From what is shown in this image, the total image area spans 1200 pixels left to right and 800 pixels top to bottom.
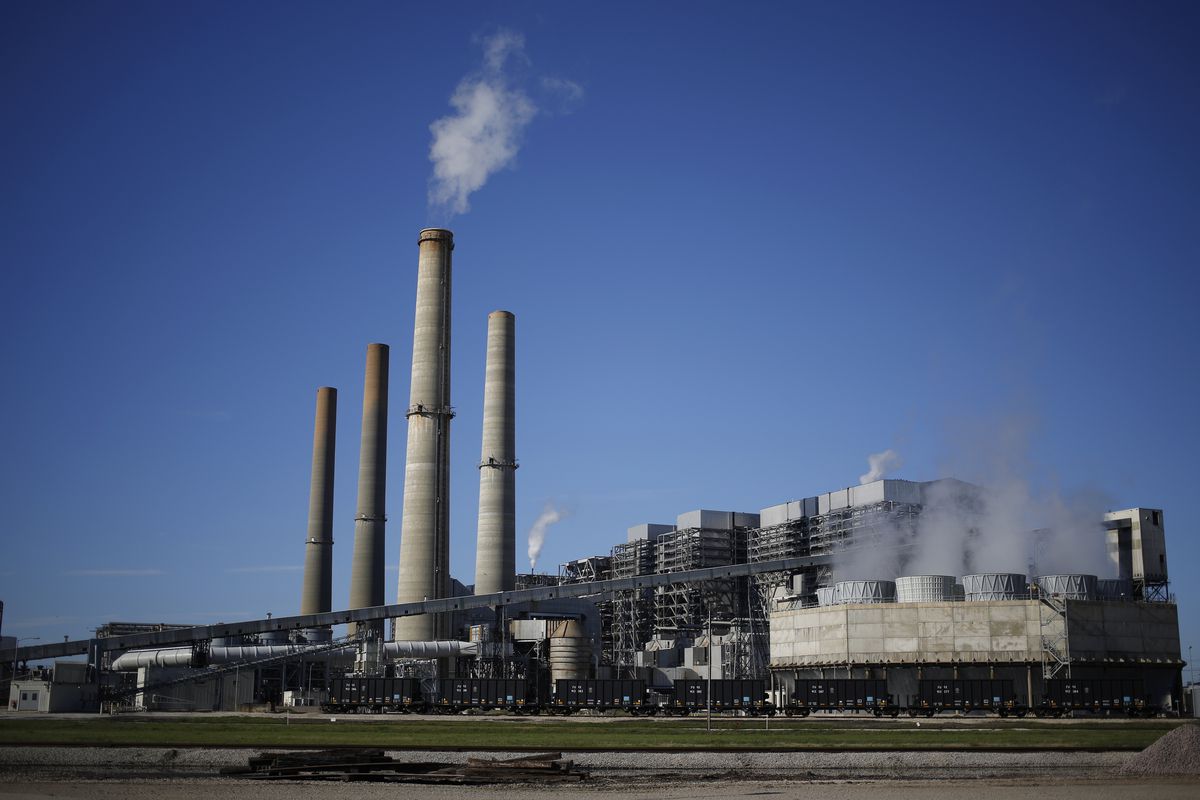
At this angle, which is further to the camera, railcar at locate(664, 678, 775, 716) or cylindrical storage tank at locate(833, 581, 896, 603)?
cylindrical storage tank at locate(833, 581, 896, 603)

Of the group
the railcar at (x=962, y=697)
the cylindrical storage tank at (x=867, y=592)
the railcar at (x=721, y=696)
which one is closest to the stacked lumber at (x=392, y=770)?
the railcar at (x=721, y=696)

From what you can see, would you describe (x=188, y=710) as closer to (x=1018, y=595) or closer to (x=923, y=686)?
(x=923, y=686)

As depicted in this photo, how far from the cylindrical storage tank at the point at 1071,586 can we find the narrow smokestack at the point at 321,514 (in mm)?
55884

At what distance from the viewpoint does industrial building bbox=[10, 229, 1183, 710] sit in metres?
72.4

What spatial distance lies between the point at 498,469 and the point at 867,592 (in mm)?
28514

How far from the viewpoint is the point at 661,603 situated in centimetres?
10688

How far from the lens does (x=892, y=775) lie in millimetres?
29750

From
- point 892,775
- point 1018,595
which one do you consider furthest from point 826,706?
point 892,775

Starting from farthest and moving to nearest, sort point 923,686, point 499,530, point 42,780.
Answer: point 499,530
point 923,686
point 42,780

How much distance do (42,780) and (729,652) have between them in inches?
2646

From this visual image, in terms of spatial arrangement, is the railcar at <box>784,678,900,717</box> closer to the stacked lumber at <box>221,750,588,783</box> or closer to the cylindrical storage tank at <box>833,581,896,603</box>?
the cylindrical storage tank at <box>833,581,896,603</box>

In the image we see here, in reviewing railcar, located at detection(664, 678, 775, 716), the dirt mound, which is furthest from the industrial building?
the dirt mound

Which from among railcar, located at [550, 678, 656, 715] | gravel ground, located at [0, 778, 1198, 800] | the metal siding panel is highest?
the metal siding panel

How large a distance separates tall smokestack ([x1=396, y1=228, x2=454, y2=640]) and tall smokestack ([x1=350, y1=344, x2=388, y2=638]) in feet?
24.9
